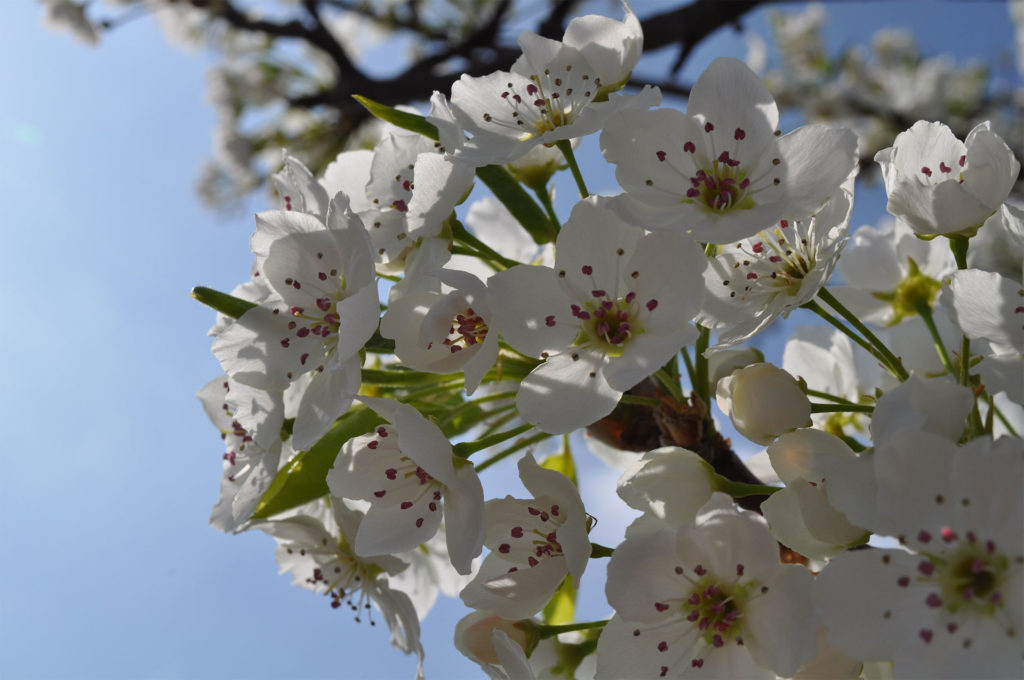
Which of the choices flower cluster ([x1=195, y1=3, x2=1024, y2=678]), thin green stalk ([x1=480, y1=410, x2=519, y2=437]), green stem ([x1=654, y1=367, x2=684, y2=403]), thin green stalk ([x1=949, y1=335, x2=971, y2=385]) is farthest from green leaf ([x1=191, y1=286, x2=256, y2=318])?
thin green stalk ([x1=949, y1=335, x2=971, y2=385])

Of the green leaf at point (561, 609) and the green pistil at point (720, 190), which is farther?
the green leaf at point (561, 609)

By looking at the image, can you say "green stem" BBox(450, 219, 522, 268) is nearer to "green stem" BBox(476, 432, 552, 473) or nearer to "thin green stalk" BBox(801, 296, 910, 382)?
"green stem" BBox(476, 432, 552, 473)

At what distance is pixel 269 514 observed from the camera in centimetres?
105

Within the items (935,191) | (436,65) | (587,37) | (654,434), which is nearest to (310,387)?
(654,434)

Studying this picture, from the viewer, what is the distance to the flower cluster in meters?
0.71

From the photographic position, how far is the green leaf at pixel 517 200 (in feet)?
3.49

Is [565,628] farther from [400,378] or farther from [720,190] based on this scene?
[720,190]

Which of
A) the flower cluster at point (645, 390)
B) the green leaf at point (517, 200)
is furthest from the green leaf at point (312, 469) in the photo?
the green leaf at point (517, 200)

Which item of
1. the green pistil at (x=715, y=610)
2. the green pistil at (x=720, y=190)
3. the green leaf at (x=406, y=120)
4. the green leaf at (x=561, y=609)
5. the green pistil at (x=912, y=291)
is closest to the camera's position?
the green pistil at (x=715, y=610)

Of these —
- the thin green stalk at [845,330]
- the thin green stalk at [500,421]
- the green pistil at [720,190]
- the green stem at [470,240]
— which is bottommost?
the thin green stalk at [845,330]

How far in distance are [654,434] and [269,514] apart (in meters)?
0.58

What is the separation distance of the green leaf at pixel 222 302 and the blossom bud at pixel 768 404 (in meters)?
0.64

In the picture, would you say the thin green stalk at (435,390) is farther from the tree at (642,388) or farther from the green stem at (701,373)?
the green stem at (701,373)

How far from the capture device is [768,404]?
2.85 ft
